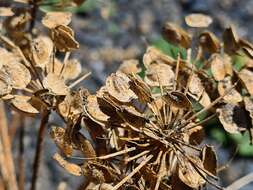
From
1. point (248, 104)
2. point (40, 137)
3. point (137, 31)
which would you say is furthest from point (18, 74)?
point (137, 31)

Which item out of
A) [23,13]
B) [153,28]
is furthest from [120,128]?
[153,28]

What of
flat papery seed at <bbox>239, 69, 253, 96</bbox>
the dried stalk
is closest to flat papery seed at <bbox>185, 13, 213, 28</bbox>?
flat papery seed at <bbox>239, 69, 253, 96</bbox>

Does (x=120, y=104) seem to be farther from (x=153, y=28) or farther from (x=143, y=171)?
(x=153, y=28)

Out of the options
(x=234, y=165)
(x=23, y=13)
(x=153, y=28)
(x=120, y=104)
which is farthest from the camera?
(x=153, y=28)

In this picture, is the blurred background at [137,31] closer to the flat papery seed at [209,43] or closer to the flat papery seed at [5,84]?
the flat papery seed at [209,43]

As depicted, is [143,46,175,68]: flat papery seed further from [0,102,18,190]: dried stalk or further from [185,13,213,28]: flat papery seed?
[0,102,18,190]: dried stalk

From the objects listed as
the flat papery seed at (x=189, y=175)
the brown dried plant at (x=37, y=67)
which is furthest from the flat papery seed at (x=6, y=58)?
the flat papery seed at (x=189, y=175)

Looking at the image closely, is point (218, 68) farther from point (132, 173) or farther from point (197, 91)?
point (132, 173)
